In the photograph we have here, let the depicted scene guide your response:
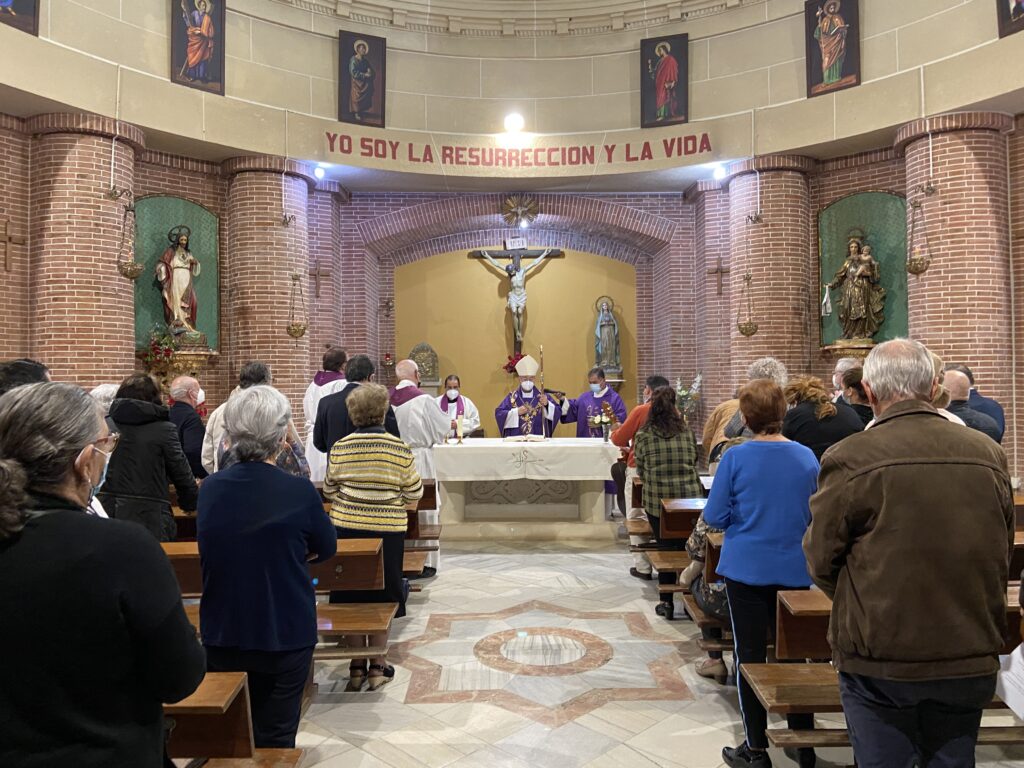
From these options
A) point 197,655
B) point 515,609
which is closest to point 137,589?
point 197,655

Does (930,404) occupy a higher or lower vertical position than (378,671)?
higher

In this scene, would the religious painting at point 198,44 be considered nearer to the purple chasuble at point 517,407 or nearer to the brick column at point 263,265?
the brick column at point 263,265

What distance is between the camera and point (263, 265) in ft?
35.3

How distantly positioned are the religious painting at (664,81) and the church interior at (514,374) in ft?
0.18

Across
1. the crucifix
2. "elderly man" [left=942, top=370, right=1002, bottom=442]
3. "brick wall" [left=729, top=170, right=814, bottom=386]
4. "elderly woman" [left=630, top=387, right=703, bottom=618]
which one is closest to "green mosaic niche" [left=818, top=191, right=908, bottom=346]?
"brick wall" [left=729, top=170, right=814, bottom=386]

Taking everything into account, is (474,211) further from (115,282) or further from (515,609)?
(515,609)

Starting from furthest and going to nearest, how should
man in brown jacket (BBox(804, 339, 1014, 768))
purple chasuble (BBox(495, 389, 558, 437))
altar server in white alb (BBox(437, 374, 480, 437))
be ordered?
altar server in white alb (BBox(437, 374, 480, 437)) < purple chasuble (BBox(495, 389, 558, 437)) < man in brown jacket (BBox(804, 339, 1014, 768))

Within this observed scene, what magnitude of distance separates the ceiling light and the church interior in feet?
0.09

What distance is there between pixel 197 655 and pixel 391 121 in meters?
10.6

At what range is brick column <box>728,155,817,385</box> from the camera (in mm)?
10945

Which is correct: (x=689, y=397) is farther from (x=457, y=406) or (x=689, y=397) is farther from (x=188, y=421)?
(x=188, y=421)

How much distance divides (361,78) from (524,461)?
246 inches

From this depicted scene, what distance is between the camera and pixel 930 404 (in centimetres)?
235

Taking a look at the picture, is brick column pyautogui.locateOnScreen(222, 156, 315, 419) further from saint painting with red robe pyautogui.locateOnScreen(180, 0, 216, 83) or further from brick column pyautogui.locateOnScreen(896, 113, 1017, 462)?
brick column pyautogui.locateOnScreen(896, 113, 1017, 462)
